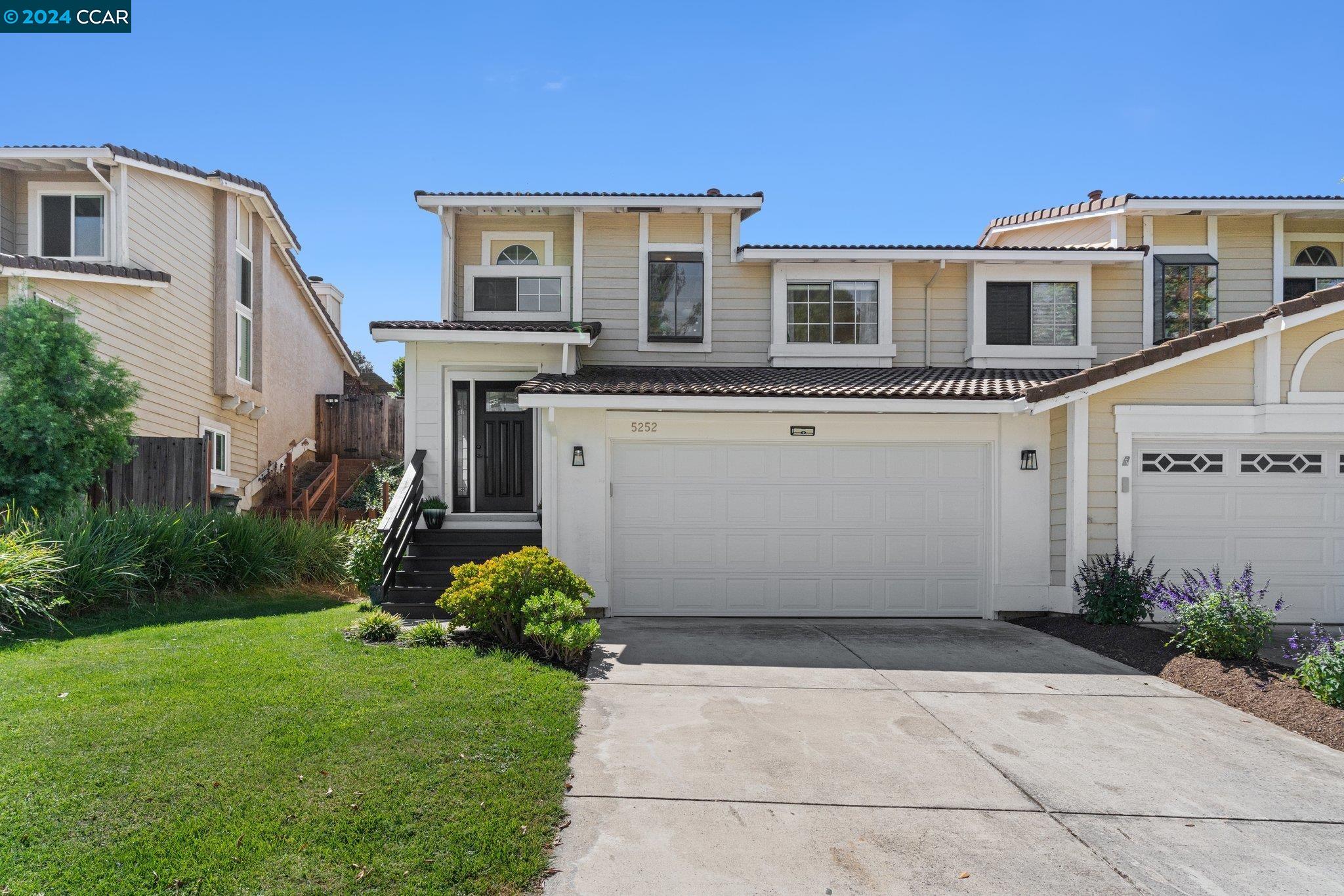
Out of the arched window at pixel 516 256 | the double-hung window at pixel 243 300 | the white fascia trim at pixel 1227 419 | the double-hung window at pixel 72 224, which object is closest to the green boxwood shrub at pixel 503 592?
the arched window at pixel 516 256

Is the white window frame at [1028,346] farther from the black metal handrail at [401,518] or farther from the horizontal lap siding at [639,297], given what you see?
the black metal handrail at [401,518]

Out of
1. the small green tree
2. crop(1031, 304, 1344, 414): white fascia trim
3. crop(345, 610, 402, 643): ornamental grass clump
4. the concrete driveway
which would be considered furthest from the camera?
the small green tree

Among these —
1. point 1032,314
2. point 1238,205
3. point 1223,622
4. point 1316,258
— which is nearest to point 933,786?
point 1223,622

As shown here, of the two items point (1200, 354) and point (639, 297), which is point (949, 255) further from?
point (639, 297)

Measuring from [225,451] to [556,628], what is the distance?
490 inches

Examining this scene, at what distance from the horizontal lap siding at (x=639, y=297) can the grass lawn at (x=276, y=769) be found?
22.1ft

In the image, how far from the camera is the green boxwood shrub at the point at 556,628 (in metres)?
6.74

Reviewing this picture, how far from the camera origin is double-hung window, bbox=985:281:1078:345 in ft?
40.5

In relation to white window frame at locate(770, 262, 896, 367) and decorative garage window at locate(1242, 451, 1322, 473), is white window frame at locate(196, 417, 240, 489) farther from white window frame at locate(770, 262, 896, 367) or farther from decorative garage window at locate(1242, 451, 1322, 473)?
decorative garage window at locate(1242, 451, 1322, 473)

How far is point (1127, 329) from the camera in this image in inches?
490

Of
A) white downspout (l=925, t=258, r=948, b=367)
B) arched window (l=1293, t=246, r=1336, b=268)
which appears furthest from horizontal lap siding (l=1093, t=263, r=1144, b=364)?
arched window (l=1293, t=246, r=1336, b=268)

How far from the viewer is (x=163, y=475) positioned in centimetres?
1170

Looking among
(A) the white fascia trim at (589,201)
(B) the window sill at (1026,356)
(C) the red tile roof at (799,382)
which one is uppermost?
(A) the white fascia trim at (589,201)

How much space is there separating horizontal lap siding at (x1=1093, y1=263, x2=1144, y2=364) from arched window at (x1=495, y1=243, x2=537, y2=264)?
859 centimetres
